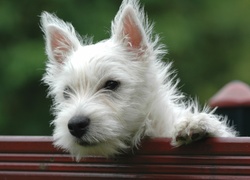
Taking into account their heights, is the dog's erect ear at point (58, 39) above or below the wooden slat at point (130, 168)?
above

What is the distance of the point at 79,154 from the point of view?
520cm

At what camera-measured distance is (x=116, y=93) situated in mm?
5633

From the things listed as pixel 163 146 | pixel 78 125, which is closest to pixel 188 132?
pixel 163 146

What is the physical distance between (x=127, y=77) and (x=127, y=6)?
1.62 feet

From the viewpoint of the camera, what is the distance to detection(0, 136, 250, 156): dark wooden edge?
14.4 ft

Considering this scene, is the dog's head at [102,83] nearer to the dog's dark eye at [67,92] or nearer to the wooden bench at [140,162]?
the dog's dark eye at [67,92]

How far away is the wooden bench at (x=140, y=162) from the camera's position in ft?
14.5

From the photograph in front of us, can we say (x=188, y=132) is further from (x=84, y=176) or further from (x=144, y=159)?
(x=84, y=176)

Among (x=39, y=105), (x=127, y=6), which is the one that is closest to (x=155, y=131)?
(x=127, y=6)

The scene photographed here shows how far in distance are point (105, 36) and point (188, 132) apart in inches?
417

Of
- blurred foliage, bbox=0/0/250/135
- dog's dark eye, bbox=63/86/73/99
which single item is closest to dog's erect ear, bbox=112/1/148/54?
dog's dark eye, bbox=63/86/73/99

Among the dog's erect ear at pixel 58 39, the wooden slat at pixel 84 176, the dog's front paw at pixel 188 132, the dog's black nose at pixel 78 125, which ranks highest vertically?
the dog's erect ear at pixel 58 39

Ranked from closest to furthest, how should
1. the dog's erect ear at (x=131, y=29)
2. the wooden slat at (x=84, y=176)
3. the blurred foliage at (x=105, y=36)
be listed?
1. the wooden slat at (x=84, y=176)
2. the dog's erect ear at (x=131, y=29)
3. the blurred foliage at (x=105, y=36)

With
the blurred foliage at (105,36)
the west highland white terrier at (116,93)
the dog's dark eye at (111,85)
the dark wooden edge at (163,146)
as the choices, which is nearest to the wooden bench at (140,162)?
the dark wooden edge at (163,146)
